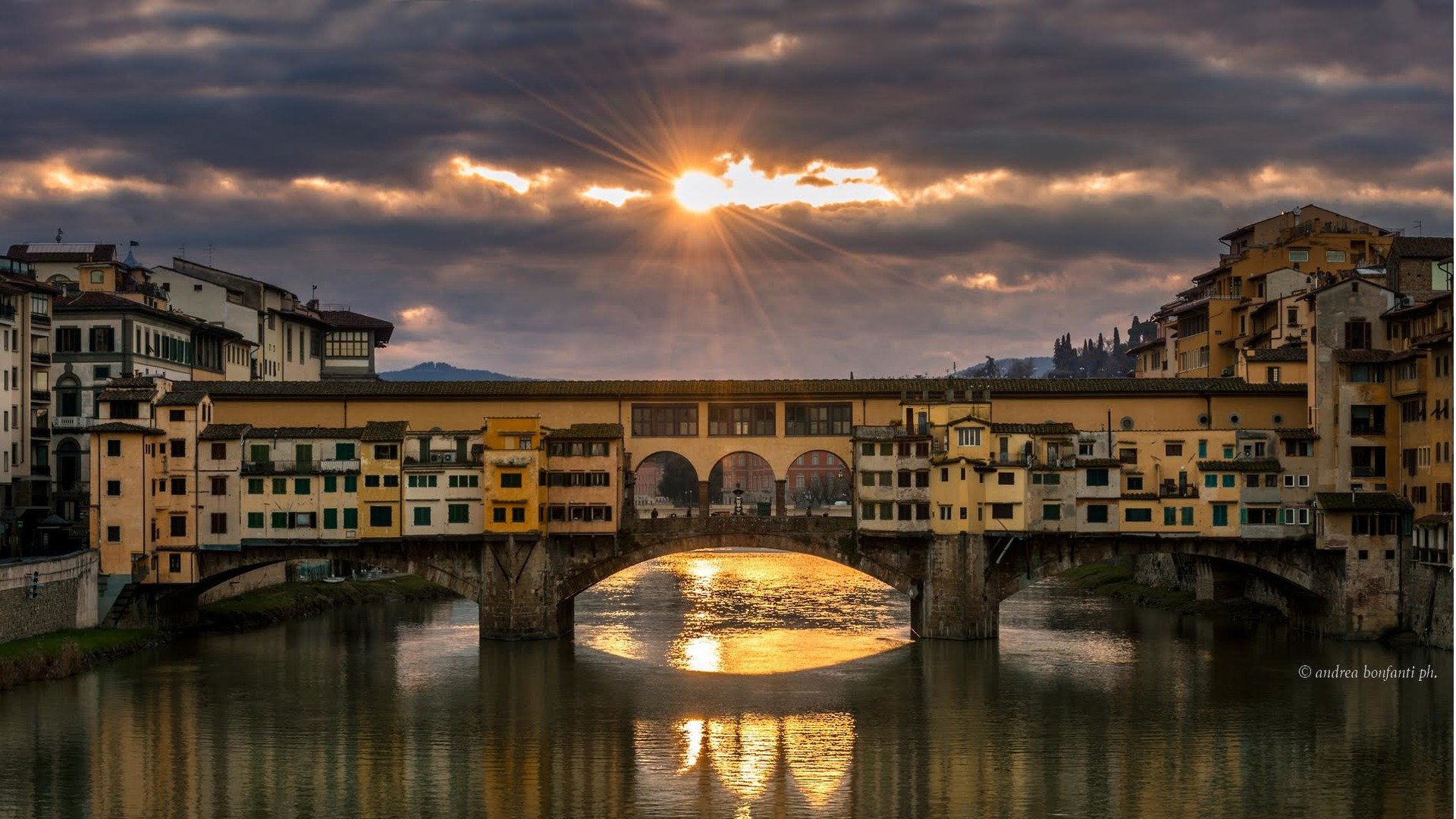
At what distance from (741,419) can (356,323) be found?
177 feet

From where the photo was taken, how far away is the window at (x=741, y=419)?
8719 cm

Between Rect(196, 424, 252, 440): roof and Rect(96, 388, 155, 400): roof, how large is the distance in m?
3.00

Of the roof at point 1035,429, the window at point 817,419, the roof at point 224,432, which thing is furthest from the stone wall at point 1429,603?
the roof at point 224,432

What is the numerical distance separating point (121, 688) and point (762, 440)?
33117 mm

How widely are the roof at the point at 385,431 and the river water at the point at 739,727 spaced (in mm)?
9999

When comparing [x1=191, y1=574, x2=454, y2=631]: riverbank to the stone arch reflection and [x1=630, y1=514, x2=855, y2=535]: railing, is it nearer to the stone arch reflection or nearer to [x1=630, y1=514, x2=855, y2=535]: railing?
[x1=630, y1=514, x2=855, y2=535]: railing

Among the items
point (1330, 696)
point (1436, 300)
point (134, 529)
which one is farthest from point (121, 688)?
point (1436, 300)

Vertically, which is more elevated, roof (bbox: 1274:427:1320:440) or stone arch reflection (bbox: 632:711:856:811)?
roof (bbox: 1274:427:1320:440)

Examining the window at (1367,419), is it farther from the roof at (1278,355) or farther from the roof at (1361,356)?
the roof at (1278,355)

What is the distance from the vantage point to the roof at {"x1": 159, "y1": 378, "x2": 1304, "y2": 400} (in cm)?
8612

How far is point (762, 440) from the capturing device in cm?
8712

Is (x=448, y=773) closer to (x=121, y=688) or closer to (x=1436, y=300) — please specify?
(x=121, y=688)

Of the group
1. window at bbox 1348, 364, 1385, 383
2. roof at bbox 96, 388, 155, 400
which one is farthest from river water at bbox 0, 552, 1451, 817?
window at bbox 1348, 364, 1385, 383

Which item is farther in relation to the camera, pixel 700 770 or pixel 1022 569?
pixel 1022 569
